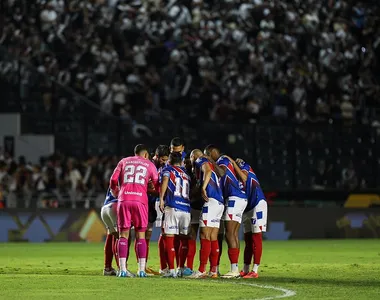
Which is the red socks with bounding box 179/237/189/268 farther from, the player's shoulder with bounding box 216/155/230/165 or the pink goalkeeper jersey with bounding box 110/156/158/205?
the player's shoulder with bounding box 216/155/230/165

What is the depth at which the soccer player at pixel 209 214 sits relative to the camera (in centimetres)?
1639

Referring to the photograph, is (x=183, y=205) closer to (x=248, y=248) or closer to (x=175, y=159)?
(x=175, y=159)

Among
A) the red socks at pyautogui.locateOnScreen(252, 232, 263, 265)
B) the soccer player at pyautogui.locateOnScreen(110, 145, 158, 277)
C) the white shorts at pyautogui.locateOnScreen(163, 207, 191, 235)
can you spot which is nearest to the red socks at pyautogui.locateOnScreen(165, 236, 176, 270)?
the white shorts at pyautogui.locateOnScreen(163, 207, 191, 235)

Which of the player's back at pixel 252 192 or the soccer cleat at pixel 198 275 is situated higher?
the player's back at pixel 252 192

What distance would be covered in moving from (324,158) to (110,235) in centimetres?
1235

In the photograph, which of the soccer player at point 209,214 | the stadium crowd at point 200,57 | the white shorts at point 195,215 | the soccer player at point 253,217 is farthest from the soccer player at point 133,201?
the stadium crowd at point 200,57

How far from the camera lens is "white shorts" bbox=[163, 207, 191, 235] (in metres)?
16.4

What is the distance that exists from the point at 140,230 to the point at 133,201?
44cm

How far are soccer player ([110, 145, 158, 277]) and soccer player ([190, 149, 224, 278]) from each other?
0.75 meters

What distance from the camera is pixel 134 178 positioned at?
16.4 m

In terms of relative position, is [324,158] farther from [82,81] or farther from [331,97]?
[82,81]

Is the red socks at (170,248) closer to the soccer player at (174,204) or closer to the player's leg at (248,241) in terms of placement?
the soccer player at (174,204)

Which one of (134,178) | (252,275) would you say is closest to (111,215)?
(134,178)

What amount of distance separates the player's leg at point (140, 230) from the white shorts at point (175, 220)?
32 cm
